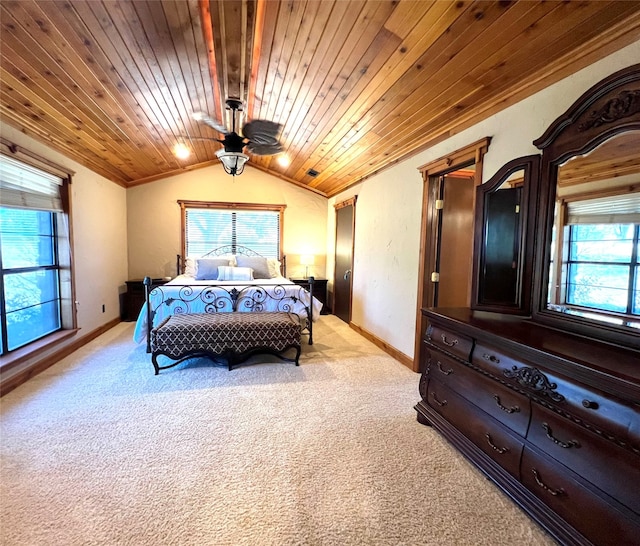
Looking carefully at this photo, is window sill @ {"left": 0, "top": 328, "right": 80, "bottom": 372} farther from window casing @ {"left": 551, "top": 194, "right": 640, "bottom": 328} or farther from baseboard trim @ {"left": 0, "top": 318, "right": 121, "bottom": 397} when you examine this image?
window casing @ {"left": 551, "top": 194, "right": 640, "bottom": 328}

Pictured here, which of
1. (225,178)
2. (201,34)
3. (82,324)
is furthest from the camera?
(225,178)

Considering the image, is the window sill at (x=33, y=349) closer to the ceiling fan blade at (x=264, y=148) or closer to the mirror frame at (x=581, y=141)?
the ceiling fan blade at (x=264, y=148)

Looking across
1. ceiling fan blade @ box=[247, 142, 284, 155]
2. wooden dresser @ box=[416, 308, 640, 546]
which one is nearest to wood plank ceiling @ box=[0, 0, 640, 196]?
ceiling fan blade @ box=[247, 142, 284, 155]

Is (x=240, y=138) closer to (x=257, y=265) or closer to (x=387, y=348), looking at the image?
(x=257, y=265)

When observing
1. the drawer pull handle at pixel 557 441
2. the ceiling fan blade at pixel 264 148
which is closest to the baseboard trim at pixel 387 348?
the drawer pull handle at pixel 557 441

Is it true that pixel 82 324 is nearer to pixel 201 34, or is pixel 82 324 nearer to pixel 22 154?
pixel 22 154

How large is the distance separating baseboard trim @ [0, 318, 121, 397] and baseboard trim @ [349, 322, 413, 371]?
3787 mm

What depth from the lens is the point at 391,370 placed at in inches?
136

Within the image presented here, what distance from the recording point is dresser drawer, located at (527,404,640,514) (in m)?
1.13

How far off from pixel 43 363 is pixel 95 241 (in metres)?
1.93

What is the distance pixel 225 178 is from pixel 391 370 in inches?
183

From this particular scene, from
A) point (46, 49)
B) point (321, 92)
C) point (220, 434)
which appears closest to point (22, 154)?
point (46, 49)

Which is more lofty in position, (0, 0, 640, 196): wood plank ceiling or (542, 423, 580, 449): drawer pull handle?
(0, 0, 640, 196): wood plank ceiling

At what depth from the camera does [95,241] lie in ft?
14.7
